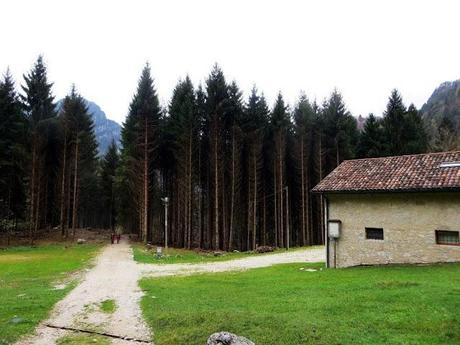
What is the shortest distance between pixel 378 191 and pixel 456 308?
35.9 ft

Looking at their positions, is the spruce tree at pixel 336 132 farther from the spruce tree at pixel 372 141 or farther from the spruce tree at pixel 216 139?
the spruce tree at pixel 216 139

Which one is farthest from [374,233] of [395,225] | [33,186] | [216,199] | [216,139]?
[33,186]

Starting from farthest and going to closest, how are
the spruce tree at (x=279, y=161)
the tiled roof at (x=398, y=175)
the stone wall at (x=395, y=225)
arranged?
the spruce tree at (x=279, y=161), the tiled roof at (x=398, y=175), the stone wall at (x=395, y=225)

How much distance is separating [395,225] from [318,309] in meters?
11.0

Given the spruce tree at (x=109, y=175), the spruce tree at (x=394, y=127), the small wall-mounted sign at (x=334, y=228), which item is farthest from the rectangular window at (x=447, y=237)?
the spruce tree at (x=109, y=175)

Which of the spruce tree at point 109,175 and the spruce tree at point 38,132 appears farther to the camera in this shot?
the spruce tree at point 109,175

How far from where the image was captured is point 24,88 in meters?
46.9

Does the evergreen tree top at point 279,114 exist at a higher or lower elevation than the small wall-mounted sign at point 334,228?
higher

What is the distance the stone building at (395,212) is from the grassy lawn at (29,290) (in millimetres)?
14455

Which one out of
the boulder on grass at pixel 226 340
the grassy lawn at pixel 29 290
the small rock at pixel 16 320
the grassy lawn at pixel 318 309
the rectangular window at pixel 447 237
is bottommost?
the grassy lawn at pixel 29 290

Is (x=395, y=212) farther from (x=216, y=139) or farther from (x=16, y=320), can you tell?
(x=216, y=139)

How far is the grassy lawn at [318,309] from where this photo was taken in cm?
830

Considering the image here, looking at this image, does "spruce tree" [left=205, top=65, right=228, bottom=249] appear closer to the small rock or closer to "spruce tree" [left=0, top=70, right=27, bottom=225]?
"spruce tree" [left=0, top=70, right=27, bottom=225]

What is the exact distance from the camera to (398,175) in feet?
69.0
